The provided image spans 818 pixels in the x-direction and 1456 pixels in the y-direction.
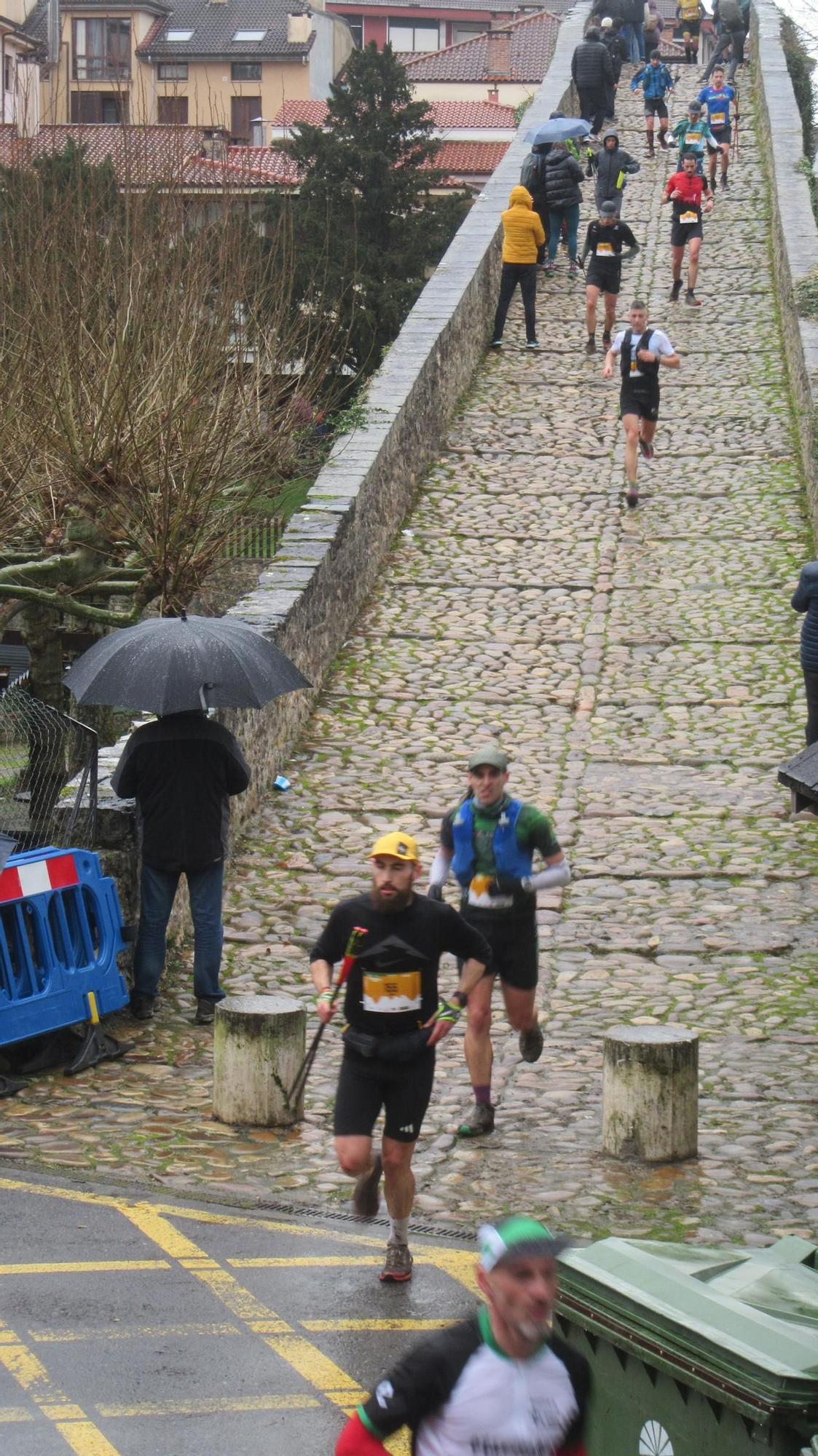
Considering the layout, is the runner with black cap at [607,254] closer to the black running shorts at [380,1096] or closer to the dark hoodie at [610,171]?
the dark hoodie at [610,171]

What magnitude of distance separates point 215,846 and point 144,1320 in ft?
11.4

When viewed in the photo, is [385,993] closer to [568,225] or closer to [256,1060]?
[256,1060]

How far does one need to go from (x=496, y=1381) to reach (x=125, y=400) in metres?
11.9

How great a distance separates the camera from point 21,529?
628 inches

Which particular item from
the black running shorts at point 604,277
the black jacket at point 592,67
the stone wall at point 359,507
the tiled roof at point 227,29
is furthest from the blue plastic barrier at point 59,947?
the tiled roof at point 227,29

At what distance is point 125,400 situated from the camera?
14.8 metres

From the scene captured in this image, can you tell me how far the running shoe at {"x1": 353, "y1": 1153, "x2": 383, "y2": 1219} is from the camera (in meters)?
6.75

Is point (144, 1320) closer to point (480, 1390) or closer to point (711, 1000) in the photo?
point (480, 1390)

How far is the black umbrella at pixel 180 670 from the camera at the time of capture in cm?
930

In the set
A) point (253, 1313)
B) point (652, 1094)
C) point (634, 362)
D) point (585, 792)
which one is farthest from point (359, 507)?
point (253, 1313)

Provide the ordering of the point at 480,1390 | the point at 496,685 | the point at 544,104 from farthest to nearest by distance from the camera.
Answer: the point at 544,104
the point at 496,685
the point at 480,1390

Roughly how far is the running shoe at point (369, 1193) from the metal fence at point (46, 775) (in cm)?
312

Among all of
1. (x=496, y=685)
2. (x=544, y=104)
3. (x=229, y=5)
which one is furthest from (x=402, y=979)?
(x=229, y=5)

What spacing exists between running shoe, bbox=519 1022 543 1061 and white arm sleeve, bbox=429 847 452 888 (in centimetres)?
83
